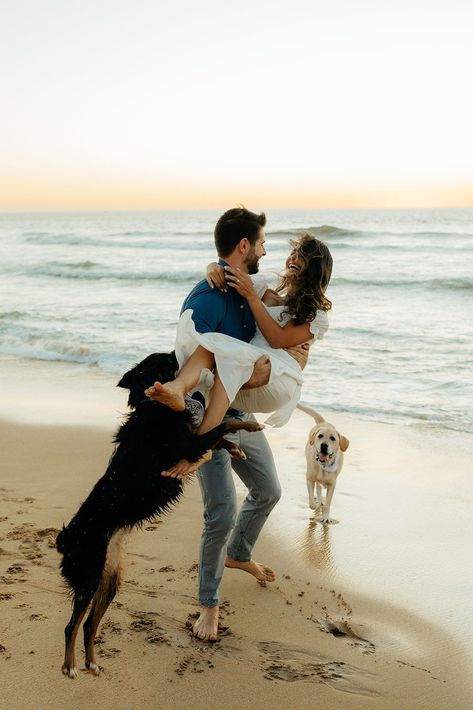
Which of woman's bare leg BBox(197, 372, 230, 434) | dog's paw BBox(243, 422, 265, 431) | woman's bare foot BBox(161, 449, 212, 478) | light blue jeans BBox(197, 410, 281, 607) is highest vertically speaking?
woman's bare leg BBox(197, 372, 230, 434)

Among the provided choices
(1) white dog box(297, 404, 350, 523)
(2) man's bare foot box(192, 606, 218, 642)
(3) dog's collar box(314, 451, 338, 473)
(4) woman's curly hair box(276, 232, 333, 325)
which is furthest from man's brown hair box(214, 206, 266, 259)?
(3) dog's collar box(314, 451, 338, 473)

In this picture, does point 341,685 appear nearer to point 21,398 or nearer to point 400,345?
point 21,398

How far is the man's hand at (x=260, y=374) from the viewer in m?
3.11

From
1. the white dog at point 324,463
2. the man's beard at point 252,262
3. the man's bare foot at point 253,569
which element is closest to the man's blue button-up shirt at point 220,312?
the man's beard at point 252,262

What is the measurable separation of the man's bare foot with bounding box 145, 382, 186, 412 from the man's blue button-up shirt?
397mm

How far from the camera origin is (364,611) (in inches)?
146

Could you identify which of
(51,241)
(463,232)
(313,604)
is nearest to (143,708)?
(313,604)

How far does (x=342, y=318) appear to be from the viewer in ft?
45.5

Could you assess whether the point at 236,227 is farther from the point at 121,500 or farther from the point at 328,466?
the point at 328,466

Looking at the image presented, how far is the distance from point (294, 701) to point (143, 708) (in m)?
0.60

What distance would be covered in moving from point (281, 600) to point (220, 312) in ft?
5.34

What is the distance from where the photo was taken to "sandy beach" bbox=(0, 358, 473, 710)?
2.92 m

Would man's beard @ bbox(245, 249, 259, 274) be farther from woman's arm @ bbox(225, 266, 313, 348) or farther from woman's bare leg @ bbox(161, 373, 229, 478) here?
woman's bare leg @ bbox(161, 373, 229, 478)

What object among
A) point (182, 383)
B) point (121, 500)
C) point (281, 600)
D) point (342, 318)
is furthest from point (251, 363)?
point (342, 318)
